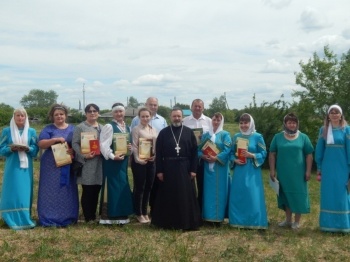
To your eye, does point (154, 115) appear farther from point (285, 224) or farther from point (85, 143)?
point (285, 224)

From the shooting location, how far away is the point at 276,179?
267 inches

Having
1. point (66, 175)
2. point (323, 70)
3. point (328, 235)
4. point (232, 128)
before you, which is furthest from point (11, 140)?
point (323, 70)

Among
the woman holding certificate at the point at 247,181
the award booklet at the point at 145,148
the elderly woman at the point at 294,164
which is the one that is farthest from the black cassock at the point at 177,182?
the elderly woman at the point at 294,164

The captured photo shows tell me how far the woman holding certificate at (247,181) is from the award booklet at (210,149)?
0.25 meters

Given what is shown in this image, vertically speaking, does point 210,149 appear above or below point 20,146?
below

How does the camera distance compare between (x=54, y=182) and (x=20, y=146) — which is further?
(x=54, y=182)

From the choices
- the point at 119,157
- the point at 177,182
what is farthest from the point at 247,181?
the point at 119,157

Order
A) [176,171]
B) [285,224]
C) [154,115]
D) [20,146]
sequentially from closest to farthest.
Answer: [20,146], [176,171], [285,224], [154,115]

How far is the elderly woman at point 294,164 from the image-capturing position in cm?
657

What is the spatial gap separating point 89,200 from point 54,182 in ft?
1.86

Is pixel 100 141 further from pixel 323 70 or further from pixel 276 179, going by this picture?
pixel 323 70

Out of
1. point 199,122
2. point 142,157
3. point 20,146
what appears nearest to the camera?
point 20,146

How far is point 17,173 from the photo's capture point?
21.3ft

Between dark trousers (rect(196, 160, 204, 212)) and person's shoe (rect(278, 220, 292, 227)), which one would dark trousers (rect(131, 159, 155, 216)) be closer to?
dark trousers (rect(196, 160, 204, 212))
